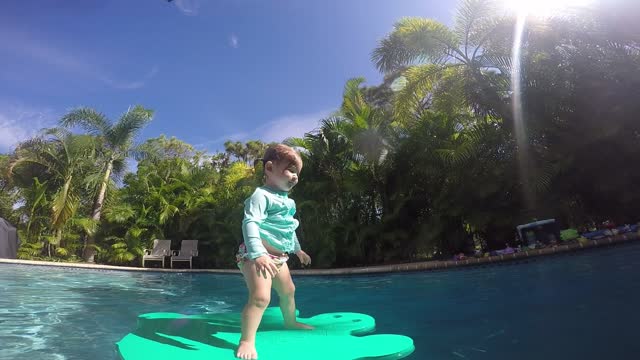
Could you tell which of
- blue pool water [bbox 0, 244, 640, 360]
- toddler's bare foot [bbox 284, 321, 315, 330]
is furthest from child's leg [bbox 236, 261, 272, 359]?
blue pool water [bbox 0, 244, 640, 360]

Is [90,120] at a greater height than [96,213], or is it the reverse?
[90,120]

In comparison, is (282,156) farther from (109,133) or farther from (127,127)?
(109,133)

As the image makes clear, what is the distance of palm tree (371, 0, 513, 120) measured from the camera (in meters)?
8.66

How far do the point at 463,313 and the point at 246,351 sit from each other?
175cm

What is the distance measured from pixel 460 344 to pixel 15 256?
1747 cm

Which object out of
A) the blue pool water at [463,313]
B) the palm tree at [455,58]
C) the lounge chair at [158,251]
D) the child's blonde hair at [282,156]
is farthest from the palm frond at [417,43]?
the lounge chair at [158,251]

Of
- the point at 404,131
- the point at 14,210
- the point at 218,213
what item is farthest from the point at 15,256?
the point at 404,131

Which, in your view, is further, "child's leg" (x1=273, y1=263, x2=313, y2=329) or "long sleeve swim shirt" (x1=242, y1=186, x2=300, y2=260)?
"child's leg" (x1=273, y1=263, x2=313, y2=329)

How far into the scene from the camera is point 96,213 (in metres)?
13.8

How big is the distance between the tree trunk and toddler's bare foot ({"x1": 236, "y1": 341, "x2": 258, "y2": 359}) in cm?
1408

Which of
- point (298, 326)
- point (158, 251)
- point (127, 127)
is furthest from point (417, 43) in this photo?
point (127, 127)

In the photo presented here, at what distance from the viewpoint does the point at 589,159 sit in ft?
23.9

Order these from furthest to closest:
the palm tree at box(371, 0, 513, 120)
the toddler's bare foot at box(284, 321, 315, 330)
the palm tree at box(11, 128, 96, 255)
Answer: the palm tree at box(11, 128, 96, 255)
the palm tree at box(371, 0, 513, 120)
the toddler's bare foot at box(284, 321, 315, 330)

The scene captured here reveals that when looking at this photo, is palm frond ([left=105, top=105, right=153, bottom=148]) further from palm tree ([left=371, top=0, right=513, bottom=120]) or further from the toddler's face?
the toddler's face
